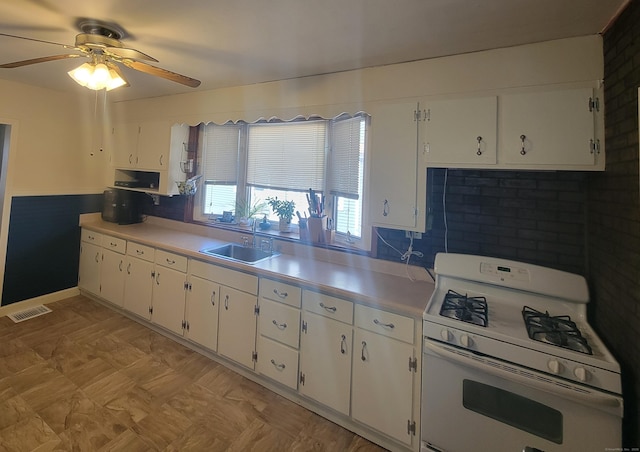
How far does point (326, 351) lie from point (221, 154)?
243 centimetres

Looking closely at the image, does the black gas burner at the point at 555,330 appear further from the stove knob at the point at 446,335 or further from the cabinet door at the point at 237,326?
the cabinet door at the point at 237,326

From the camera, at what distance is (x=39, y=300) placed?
135 inches

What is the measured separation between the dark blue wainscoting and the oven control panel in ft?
14.5

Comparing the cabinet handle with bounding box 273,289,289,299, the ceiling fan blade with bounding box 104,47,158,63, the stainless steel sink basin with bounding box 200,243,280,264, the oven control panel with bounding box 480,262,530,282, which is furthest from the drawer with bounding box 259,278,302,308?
the ceiling fan blade with bounding box 104,47,158,63

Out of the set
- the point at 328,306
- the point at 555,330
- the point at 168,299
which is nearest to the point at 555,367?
the point at 555,330

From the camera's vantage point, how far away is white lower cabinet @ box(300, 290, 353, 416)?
1.92 m

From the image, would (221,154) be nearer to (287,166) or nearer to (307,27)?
(287,166)

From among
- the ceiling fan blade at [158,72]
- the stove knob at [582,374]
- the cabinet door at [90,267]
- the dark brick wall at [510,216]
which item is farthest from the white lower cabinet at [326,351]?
the cabinet door at [90,267]

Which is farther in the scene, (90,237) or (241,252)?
(90,237)

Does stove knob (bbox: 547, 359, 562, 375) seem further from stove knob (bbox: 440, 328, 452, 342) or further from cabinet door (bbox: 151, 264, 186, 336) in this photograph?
cabinet door (bbox: 151, 264, 186, 336)

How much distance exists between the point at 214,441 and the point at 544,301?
214cm

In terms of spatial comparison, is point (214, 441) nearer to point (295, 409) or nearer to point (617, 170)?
point (295, 409)

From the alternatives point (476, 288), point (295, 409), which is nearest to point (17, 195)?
point (295, 409)

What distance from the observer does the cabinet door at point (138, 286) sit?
298cm
